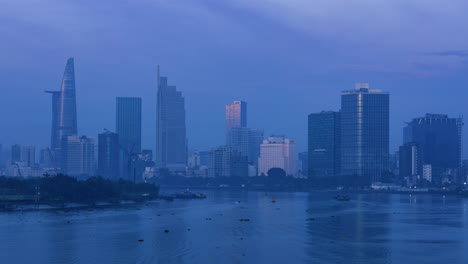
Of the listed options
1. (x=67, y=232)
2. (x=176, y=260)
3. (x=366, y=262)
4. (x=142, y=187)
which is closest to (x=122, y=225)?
(x=67, y=232)

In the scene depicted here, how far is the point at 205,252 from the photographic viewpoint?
1921 inches

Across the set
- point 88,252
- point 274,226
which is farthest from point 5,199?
point 88,252

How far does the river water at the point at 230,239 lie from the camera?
46750mm

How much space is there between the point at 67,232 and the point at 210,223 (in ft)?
52.2

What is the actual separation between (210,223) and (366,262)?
30531 millimetres

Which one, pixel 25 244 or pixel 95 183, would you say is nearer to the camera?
pixel 25 244

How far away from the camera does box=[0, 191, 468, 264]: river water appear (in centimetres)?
4675

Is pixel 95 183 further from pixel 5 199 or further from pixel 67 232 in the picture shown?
pixel 67 232

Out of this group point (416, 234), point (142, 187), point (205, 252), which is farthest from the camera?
point (142, 187)

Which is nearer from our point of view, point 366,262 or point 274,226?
point 366,262

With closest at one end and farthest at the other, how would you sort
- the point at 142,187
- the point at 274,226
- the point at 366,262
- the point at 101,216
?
the point at 366,262, the point at 274,226, the point at 101,216, the point at 142,187

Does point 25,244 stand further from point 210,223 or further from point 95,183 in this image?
point 95,183

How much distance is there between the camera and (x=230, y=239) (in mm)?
57188

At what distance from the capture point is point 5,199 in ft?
334
